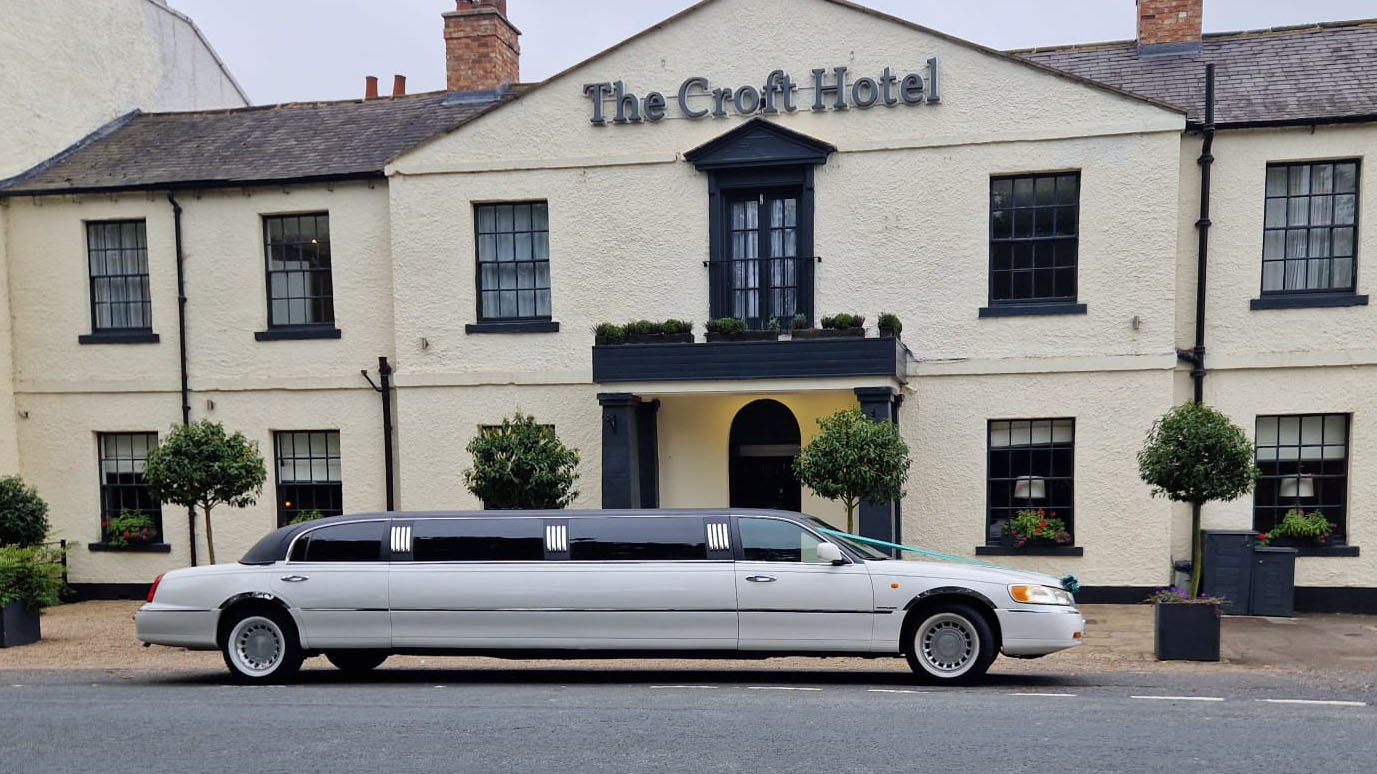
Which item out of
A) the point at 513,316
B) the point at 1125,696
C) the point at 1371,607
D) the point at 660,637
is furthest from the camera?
the point at 513,316

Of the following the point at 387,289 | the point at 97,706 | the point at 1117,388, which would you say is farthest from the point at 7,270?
the point at 1117,388

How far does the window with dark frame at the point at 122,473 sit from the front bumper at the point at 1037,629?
14.4 m

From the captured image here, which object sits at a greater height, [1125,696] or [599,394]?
[599,394]

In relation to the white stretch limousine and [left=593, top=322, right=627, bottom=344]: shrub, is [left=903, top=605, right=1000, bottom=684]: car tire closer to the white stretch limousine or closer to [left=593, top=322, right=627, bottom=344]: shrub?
the white stretch limousine

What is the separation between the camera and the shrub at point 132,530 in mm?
18109

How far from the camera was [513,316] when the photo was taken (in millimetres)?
17047

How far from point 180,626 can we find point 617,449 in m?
6.34

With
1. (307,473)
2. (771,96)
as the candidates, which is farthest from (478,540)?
(307,473)

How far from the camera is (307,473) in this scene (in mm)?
17984

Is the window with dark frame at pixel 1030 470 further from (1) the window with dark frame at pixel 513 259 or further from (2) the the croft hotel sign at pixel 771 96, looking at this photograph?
(1) the window with dark frame at pixel 513 259

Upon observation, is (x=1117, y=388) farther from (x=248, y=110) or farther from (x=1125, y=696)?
(x=248, y=110)

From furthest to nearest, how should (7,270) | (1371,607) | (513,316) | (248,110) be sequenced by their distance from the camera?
(248,110)
(7,270)
(513,316)
(1371,607)

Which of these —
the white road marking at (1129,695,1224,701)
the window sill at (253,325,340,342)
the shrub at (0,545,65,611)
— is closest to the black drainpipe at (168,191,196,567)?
the window sill at (253,325,340,342)

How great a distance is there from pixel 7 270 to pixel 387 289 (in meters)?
6.54
